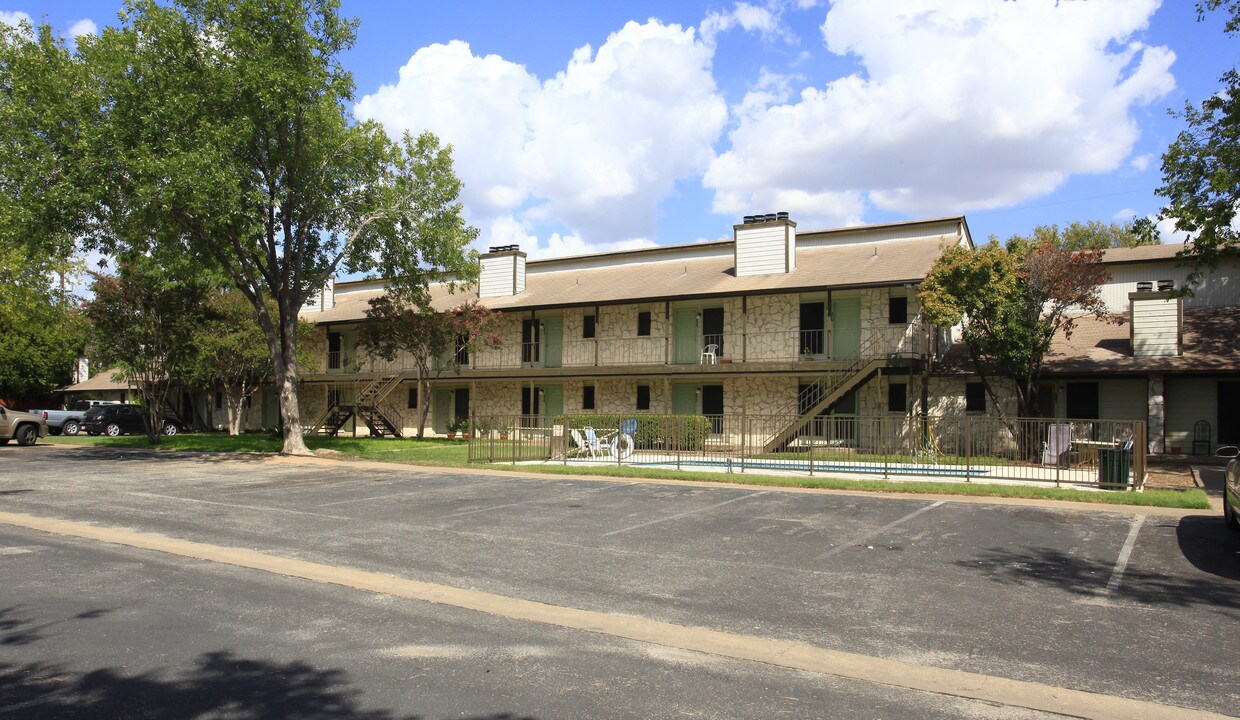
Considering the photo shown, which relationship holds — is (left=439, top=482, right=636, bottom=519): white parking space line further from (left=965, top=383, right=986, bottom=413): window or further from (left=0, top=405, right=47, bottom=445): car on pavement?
(left=0, top=405, right=47, bottom=445): car on pavement

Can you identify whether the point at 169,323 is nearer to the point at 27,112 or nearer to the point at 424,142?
the point at 27,112

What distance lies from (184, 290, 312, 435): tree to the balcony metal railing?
14.0 ft

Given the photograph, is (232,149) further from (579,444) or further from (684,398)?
(684,398)

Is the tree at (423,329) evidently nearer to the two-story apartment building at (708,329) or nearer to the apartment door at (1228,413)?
the two-story apartment building at (708,329)

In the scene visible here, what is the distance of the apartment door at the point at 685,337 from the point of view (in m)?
31.2

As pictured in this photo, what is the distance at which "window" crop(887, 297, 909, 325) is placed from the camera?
90.8 feet

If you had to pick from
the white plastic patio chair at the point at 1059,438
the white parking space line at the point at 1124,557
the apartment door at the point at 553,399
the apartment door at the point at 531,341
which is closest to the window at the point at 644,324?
the apartment door at the point at 553,399

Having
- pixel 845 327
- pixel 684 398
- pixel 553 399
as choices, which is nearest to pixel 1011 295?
pixel 845 327

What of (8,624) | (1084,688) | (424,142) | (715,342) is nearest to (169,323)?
(424,142)

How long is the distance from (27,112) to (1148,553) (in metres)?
25.9

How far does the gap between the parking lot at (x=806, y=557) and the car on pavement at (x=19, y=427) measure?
13846 mm

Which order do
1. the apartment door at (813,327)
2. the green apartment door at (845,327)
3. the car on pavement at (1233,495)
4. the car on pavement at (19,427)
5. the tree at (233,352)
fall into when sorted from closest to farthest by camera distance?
the car on pavement at (1233,495) < the green apartment door at (845,327) < the car on pavement at (19,427) < the apartment door at (813,327) < the tree at (233,352)

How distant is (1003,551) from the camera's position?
33.6 ft

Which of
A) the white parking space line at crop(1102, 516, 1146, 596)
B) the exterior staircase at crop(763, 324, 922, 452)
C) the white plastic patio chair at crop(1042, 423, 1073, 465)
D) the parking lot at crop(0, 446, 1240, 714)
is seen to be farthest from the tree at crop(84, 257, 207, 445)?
the white parking space line at crop(1102, 516, 1146, 596)
